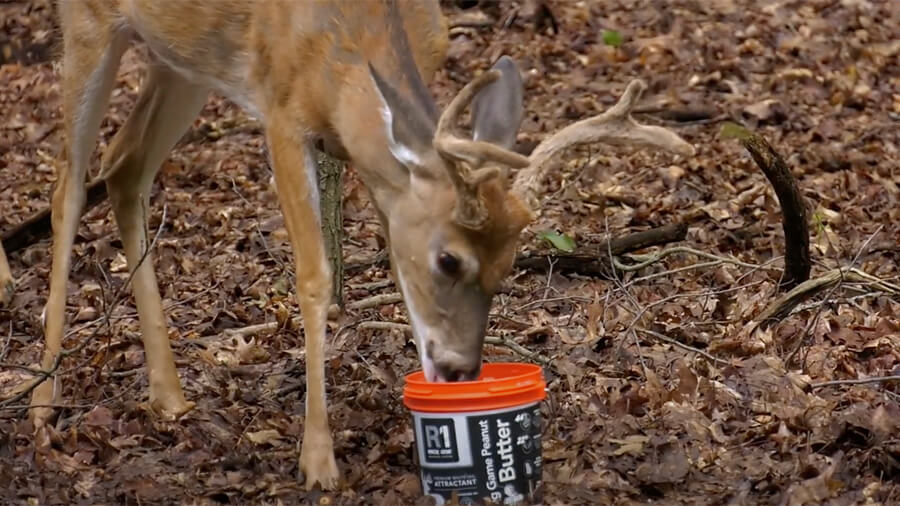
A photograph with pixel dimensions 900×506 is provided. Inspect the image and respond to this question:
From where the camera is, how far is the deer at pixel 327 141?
507 centimetres

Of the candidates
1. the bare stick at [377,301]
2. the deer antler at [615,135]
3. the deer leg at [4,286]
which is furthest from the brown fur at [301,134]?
the deer leg at [4,286]

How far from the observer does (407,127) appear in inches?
208

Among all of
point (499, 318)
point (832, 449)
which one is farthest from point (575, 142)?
point (499, 318)

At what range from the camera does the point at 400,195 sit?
546cm

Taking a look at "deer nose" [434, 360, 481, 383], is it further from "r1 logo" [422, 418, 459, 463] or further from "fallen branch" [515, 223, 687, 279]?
"fallen branch" [515, 223, 687, 279]

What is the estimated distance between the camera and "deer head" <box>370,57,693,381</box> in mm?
4965

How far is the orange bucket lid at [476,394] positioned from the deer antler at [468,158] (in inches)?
23.0

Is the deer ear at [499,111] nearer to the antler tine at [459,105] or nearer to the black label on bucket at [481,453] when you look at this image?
the antler tine at [459,105]

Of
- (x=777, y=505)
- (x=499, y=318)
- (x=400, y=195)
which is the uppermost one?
(x=400, y=195)

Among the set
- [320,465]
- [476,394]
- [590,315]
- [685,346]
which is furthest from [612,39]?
[476,394]

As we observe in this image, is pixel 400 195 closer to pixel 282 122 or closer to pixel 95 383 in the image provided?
pixel 282 122

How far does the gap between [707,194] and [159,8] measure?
4540 millimetres

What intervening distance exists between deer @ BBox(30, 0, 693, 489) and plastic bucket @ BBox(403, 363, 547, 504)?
16.6 inches

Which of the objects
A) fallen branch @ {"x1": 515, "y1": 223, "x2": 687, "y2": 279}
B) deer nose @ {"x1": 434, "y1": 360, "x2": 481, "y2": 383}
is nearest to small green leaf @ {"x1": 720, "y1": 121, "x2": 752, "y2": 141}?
fallen branch @ {"x1": 515, "y1": 223, "x2": 687, "y2": 279}
